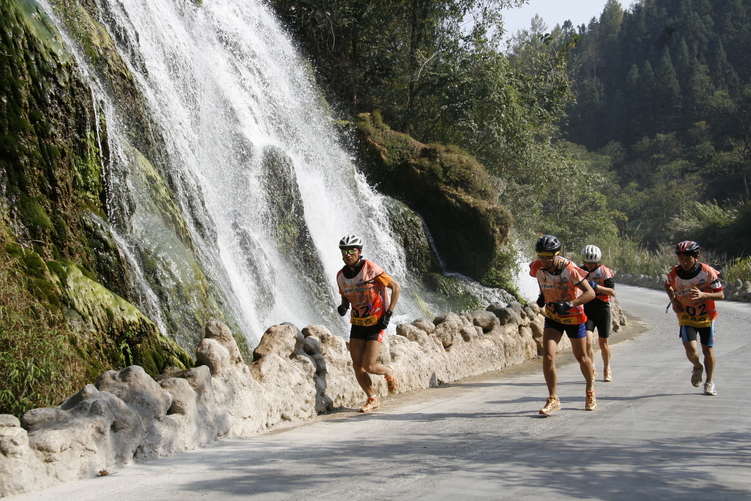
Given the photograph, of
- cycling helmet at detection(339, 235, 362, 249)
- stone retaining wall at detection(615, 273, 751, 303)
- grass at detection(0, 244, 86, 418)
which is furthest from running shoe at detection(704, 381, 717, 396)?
stone retaining wall at detection(615, 273, 751, 303)

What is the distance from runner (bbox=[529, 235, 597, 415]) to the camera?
22.9ft

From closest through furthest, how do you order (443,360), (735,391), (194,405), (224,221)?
(194,405) → (735,391) → (443,360) → (224,221)

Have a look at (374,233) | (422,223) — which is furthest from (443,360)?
(422,223)

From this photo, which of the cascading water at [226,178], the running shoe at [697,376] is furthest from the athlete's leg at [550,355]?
the cascading water at [226,178]

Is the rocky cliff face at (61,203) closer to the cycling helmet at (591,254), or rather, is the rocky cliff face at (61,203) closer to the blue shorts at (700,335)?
the cycling helmet at (591,254)

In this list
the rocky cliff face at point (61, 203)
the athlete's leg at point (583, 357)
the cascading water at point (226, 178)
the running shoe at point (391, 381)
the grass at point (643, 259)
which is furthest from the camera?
the grass at point (643, 259)

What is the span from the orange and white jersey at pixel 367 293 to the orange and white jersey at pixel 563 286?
1.49 metres

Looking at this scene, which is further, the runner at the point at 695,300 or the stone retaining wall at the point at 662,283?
the stone retaining wall at the point at 662,283

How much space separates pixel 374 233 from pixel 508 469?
13576 mm

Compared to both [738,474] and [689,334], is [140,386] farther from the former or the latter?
[689,334]

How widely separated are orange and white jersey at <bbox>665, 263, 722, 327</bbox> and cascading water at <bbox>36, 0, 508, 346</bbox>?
18.0 feet

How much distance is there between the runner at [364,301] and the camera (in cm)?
706

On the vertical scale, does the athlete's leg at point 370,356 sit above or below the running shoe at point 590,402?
above

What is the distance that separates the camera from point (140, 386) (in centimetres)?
530
